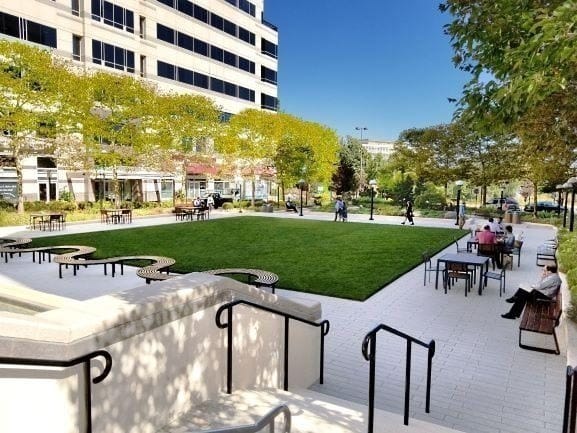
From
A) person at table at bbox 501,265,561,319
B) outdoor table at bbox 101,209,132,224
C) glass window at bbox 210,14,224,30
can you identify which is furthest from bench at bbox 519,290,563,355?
glass window at bbox 210,14,224,30

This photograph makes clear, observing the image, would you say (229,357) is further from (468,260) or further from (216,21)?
(216,21)

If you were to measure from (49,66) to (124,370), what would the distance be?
30773 mm

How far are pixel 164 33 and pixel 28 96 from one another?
2278 centimetres

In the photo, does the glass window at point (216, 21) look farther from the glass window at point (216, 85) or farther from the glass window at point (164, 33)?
the glass window at point (164, 33)

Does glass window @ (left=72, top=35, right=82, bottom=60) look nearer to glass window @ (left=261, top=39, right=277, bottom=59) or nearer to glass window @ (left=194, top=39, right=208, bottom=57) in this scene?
glass window @ (left=194, top=39, right=208, bottom=57)

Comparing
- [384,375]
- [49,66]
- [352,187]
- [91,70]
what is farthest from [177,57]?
[384,375]

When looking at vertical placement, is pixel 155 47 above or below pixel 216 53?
below

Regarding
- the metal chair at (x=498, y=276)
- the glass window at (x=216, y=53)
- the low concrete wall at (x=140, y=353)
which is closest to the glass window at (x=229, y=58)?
the glass window at (x=216, y=53)

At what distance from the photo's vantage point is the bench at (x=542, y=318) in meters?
7.67

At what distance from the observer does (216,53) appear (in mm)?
54250

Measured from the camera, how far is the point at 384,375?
6.83 m

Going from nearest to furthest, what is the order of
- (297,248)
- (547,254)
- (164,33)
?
1. (547,254)
2. (297,248)
3. (164,33)

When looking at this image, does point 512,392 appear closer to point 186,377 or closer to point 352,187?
point 186,377

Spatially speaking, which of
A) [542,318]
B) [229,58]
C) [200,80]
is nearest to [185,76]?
[200,80]
